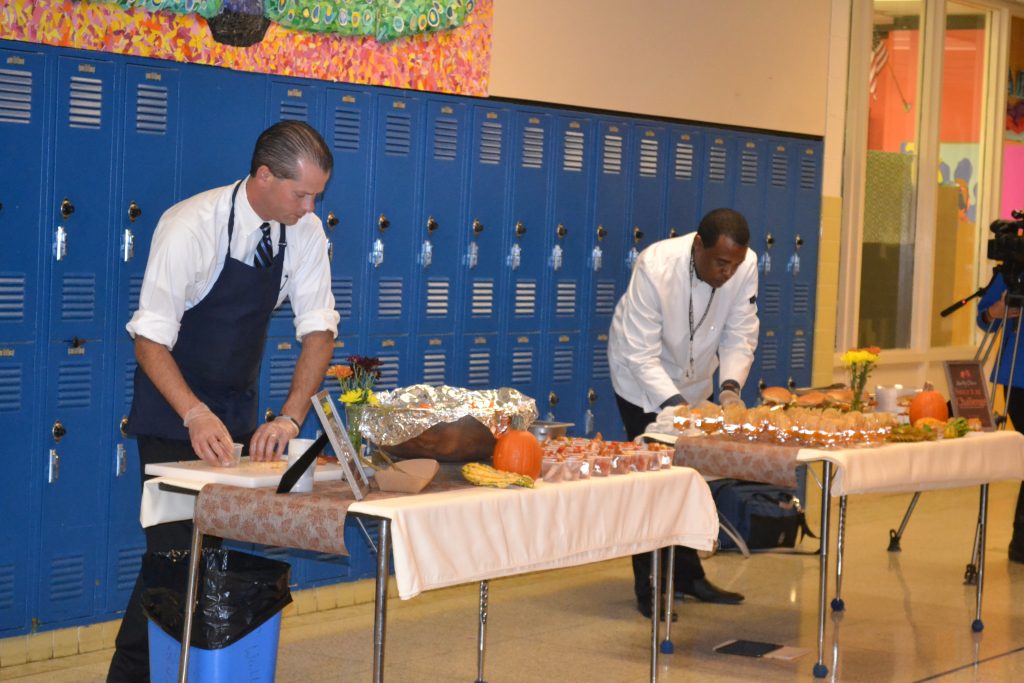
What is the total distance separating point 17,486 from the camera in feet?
15.5

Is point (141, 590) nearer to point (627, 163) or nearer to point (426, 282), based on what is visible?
point (426, 282)

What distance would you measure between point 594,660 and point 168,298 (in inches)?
82.1

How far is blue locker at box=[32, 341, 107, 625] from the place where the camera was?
4797 mm

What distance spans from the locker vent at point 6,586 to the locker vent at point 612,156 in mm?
3333

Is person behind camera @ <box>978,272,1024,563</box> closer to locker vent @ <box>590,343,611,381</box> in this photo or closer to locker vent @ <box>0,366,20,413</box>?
locker vent @ <box>590,343,611,381</box>

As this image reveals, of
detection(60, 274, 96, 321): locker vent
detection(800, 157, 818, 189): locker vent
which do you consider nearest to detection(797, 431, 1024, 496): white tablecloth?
detection(60, 274, 96, 321): locker vent

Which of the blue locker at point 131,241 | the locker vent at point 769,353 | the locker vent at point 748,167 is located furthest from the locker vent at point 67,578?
the locker vent at point 748,167

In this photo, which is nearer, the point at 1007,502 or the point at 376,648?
the point at 376,648

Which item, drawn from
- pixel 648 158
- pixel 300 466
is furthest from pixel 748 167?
pixel 300 466

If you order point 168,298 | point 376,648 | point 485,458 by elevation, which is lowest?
point 376,648

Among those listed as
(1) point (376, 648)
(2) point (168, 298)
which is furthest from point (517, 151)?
(1) point (376, 648)

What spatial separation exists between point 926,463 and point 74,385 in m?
2.89

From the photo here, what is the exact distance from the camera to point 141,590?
3.80 metres

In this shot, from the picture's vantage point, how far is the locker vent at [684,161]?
7.22m
